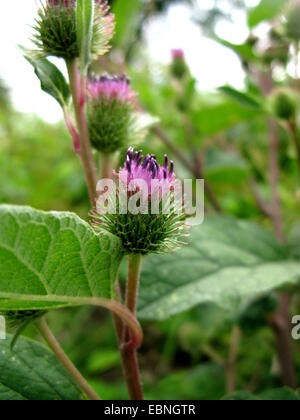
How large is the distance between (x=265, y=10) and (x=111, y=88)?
165 cm

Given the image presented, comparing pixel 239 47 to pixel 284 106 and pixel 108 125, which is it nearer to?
pixel 284 106

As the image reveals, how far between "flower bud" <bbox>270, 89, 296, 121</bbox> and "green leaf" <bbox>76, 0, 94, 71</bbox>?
130 centimetres

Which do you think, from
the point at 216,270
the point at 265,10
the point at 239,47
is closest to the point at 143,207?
the point at 216,270

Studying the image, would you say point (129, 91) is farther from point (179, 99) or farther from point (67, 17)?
point (179, 99)

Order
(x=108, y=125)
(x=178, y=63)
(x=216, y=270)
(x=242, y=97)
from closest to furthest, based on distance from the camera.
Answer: (x=108, y=125) → (x=216, y=270) → (x=242, y=97) → (x=178, y=63)

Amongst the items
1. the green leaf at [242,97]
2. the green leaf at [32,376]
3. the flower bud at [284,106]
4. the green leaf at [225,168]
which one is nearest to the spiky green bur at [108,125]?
the green leaf at [242,97]

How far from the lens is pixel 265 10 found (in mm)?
2521

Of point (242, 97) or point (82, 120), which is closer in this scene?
point (82, 120)

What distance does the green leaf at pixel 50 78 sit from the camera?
1165 mm

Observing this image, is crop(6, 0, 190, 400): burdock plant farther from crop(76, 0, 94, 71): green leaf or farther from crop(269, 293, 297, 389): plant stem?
crop(269, 293, 297, 389): plant stem

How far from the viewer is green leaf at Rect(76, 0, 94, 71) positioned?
40.0 inches

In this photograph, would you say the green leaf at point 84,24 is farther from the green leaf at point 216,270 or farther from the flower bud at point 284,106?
the flower bud at point 284,106

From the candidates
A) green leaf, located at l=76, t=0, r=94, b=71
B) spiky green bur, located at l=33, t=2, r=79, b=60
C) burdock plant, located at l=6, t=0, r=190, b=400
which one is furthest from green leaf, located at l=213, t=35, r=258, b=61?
green leaf, located at l=76, t=0, r=94, b=71

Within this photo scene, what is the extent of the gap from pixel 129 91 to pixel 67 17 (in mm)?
380
